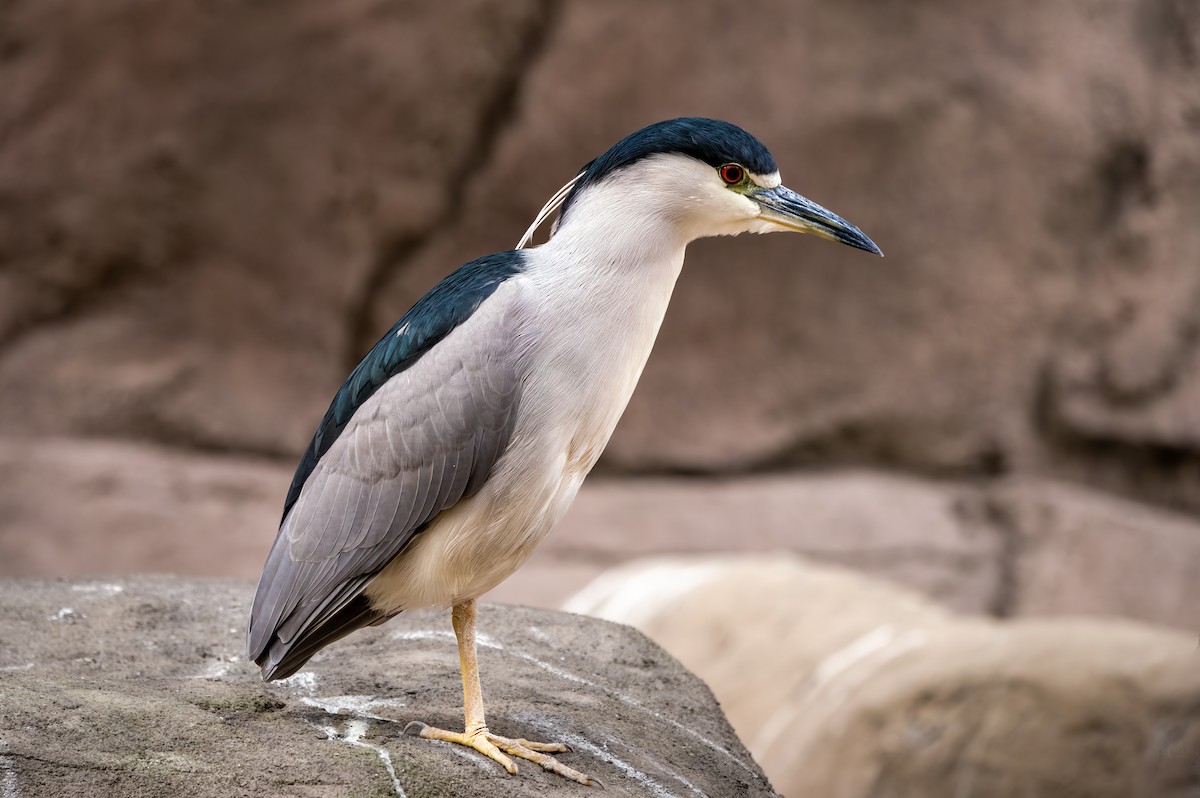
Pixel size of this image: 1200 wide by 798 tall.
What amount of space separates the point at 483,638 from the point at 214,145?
14.8 feet

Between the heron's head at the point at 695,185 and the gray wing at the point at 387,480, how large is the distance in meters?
0.40

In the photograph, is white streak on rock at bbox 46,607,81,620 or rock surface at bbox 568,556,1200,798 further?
rock surface at bbox 568,556,1200,798

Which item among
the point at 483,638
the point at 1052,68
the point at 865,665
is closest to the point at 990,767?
the point at 865,665

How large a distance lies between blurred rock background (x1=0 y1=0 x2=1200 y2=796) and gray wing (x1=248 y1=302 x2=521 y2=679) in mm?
4318

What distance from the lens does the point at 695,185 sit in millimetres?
3166

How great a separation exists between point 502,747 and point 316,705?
49 centimetres

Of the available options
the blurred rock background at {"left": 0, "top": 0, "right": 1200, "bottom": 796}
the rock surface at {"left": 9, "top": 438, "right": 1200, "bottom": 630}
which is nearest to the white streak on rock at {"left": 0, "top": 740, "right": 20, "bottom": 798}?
the rock surface at {"left": 9, "top": 438, "right": 1200, "bottom": 630}

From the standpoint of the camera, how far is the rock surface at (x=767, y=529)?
736 cm

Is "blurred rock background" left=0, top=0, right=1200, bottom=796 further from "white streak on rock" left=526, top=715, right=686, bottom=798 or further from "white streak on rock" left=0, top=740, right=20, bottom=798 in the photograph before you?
"white streak on rock" left=0, top=740, right=20, bottom=798

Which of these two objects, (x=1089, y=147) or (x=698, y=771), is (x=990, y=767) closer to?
(x=698, y=771)

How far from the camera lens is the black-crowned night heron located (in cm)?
304

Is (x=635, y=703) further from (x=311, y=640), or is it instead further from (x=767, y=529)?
(x=767, y=529)

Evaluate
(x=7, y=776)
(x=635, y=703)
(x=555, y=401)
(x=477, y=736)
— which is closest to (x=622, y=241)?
(x=555, y=401)

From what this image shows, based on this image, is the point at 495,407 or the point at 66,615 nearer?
the point at 495,407
